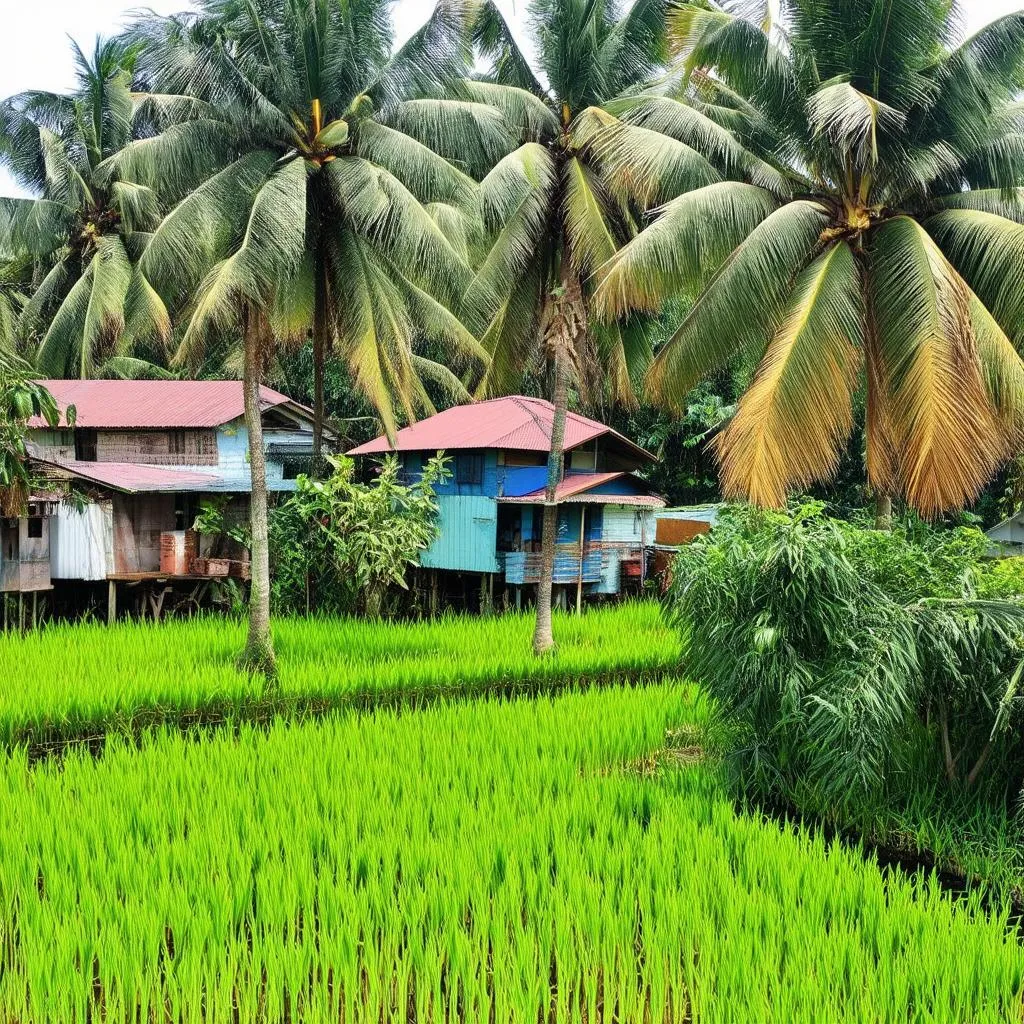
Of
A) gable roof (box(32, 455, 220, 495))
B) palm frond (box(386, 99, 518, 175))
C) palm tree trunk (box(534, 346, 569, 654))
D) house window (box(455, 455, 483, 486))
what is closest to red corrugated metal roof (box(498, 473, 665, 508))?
house window (box(455, 455, 483, 486))

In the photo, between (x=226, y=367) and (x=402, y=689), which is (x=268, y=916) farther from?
(x=226, y=367)

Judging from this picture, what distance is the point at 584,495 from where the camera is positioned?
61.8 feet

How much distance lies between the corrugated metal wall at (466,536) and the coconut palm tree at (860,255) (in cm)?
733

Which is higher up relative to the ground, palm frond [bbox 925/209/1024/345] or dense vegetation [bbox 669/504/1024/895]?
palm frond [bbox 925/209/1024/345]

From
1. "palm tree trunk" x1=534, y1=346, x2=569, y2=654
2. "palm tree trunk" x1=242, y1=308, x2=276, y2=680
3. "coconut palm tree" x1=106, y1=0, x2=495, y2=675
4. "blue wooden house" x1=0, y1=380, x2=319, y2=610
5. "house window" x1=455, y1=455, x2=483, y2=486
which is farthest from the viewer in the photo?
"house window" x1=455, y1=455, x2=483, y2=486

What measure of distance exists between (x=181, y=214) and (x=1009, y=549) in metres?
11.4

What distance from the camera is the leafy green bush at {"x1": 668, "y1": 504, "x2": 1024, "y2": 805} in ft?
23.5

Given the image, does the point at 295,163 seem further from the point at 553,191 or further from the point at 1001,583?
the point at 1001,583

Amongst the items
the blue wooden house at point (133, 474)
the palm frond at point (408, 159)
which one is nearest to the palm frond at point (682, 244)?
the palm frond at point (408, 159)

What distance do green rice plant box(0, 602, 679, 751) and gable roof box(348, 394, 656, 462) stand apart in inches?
137

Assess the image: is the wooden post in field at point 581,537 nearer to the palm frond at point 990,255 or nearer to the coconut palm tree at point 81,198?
the palm frond at point 990,255

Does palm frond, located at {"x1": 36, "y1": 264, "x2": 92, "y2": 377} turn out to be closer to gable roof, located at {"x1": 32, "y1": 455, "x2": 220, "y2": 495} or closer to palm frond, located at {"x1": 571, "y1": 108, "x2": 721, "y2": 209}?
gable roof, located at {"x1": 32, "y1": 455, "x2": 220, "y2": 495}

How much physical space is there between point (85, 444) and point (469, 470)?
7.48 m

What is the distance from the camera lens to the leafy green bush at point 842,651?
23.5ft
